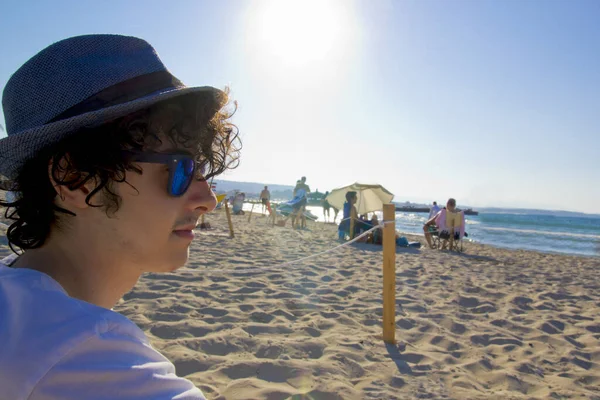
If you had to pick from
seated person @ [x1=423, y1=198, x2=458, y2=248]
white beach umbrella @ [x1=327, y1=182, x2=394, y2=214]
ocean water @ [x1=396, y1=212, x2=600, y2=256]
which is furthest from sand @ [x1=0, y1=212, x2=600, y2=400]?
ocean water @ [x1=396, y1=212, x2=600, y2=256]

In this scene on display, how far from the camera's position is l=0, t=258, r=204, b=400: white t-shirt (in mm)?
594

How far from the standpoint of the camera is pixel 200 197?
107cm

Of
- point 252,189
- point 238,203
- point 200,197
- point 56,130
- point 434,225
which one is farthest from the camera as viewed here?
point 252,189

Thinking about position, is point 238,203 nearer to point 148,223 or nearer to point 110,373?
point 148,223

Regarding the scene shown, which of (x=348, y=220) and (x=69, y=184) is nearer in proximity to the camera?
(x=69, y=184)

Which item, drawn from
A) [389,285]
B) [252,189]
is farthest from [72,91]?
[252,189]

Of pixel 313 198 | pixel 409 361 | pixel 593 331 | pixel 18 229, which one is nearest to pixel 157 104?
pixel 18 229

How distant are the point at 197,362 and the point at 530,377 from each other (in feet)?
8.10

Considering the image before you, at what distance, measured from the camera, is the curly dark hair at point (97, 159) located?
892 mm

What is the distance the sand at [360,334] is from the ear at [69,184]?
175cm

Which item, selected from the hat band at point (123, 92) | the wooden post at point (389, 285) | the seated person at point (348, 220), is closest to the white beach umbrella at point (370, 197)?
the seated person at point (348, 220)

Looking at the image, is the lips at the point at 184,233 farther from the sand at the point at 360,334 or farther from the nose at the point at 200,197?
the sand at the point at 360,334

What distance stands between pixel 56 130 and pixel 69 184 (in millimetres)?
129

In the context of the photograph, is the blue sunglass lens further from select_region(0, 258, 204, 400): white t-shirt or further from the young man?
select_region(0, 258, 204, 400): white t-shirt
